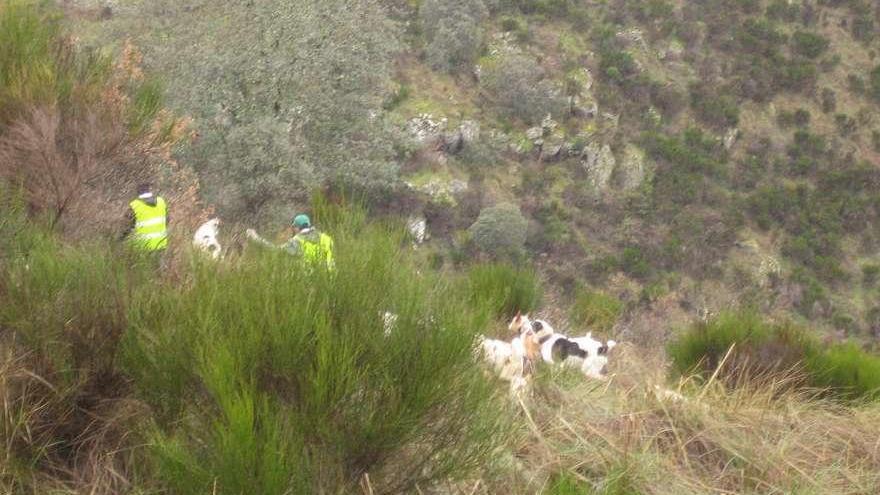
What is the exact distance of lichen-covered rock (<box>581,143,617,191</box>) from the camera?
3288cm

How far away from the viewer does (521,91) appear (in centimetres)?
3441

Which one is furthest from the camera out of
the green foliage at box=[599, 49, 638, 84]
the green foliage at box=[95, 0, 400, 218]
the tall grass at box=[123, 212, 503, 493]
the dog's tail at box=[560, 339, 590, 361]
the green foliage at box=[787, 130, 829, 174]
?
the green foliage at box=[599, 49, 638, 84]

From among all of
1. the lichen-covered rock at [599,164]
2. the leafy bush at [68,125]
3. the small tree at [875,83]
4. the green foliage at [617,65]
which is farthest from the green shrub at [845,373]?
the small tree at [875,83]

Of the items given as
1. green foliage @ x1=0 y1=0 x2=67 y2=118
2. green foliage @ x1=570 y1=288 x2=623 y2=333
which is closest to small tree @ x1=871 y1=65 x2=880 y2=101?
green foliage @ x1=570 y1=288 x2=623 y2=333

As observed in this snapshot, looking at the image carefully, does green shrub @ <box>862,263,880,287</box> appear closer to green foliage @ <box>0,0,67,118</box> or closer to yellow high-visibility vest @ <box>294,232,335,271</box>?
green foliage @ <box>0,0,67,118</box>

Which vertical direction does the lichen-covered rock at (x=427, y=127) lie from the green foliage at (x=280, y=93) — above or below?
below

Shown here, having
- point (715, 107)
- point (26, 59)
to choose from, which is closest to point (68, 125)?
point (26, 59)

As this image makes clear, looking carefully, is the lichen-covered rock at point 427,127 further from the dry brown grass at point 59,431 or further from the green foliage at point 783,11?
the dry brown grass at point 59,431

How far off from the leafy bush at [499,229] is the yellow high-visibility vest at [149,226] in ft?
67.5

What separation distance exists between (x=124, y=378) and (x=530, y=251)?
24.6 metres

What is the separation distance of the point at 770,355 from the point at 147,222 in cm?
384

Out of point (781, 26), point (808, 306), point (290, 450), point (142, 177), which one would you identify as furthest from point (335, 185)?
point (781, 26)

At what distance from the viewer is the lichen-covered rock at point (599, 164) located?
3288 centimetres

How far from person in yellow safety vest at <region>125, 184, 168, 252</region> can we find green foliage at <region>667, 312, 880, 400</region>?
3.12 metres
